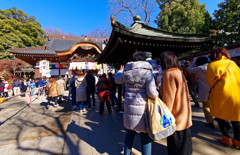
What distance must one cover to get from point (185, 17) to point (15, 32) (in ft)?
99.6

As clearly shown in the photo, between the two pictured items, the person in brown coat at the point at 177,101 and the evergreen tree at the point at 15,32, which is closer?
the person in brown coat at the point at 177,101

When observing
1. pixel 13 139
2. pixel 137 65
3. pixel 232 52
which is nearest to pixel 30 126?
pixel 13 139

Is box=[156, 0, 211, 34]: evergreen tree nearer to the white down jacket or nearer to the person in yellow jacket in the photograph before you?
the person in yellow jacket

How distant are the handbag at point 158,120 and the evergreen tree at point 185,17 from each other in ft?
39.1

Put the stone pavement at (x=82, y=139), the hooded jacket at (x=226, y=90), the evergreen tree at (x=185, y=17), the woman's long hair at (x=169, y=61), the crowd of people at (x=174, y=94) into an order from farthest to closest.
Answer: the evergreen tree at (x=185, y=17) → the stone pavement at (x=82, y=139) → the hooded jacket at (x=226, y=90) → the woman's long hair at (x=169, y=61) → the crowd of people at (x=174, y=94)

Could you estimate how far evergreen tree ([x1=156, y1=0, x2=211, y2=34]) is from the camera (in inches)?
409

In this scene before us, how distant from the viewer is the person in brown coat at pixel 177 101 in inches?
59.7

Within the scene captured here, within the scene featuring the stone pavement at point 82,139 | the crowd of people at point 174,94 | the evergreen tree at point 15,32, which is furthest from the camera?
the evergreen tree at point 15,32

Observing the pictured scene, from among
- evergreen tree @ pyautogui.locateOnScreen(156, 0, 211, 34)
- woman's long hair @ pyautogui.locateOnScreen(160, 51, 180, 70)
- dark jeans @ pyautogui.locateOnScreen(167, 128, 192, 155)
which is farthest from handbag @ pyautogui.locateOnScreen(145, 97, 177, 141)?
evergreen tree @ pyautogui.locateOnScreen(156, 0, 211, 34)

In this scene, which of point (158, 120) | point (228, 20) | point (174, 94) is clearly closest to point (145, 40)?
point (174, 94)

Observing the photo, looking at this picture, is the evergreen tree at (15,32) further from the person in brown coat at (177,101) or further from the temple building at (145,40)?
the person in brown coat at (177,101)

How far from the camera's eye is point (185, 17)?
10703 millimetres

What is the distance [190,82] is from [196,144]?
9.68 feet

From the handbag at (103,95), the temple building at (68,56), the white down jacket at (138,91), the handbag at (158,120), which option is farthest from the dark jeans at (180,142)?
the temple building at (68,56)
